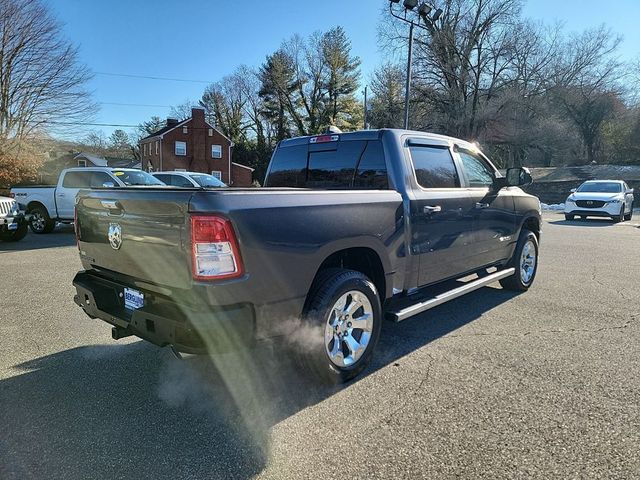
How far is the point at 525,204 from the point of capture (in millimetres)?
5836

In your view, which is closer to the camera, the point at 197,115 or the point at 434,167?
the point at 434,167

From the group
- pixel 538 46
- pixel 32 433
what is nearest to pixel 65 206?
pixel 32 433

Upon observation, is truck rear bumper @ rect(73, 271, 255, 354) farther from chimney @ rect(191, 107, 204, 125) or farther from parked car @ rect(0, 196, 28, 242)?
chimney @ rect(191, 107, 204, 125)

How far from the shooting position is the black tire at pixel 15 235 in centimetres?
1026

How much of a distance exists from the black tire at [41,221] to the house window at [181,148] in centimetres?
3516

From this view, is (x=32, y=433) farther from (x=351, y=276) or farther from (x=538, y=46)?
(x=538, y=46)

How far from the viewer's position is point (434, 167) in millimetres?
4344

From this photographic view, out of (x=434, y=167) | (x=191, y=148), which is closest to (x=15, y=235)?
(x=434, y=167)

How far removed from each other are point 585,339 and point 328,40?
4800cm

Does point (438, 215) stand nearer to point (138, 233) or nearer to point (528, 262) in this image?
point (138, 233)

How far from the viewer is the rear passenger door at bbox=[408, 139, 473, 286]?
12.9 ft

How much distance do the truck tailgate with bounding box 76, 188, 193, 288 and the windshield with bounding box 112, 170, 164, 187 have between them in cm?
829

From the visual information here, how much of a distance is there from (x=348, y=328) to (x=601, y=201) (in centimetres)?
1741

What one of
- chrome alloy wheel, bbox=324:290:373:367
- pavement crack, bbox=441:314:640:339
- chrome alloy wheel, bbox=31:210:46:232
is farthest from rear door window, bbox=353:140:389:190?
chrome alloy wheel, bbox=31:210:46:232
